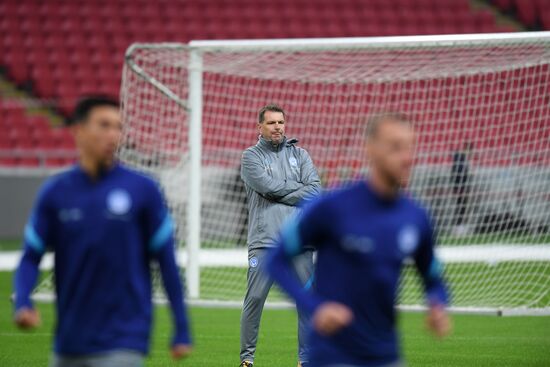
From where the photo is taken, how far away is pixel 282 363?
897cm

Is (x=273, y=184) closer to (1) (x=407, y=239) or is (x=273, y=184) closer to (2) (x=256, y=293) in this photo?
(2) (x=256, y=293)

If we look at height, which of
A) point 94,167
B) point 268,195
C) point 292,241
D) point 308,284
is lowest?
point 308,284

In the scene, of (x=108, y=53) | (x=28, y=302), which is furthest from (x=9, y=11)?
(x=28, y=302)

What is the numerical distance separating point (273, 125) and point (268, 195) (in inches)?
22.4

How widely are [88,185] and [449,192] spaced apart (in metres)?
12.6

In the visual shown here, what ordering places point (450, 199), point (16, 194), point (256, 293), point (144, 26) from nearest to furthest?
point (256, 293)
point (450, 199)
point (16, 194)
point (144, 26)

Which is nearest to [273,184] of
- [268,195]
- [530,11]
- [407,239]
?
[268,195]

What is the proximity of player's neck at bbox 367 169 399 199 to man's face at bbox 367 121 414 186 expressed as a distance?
0.02m

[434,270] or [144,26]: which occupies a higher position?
[144,26]

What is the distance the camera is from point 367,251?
4.08 metres

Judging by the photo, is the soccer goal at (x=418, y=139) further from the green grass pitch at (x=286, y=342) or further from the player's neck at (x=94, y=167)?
the player's neck at (x=94, y=167)

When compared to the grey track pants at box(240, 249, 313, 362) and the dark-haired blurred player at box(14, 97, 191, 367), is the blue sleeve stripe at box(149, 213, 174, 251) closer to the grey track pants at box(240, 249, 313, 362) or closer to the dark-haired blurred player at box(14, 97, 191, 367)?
the dark-haired blurred player at box(14, 97, 191, 367)

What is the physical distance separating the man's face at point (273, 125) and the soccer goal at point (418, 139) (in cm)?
401

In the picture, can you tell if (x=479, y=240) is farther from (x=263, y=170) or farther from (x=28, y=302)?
(x=28, y=302)
